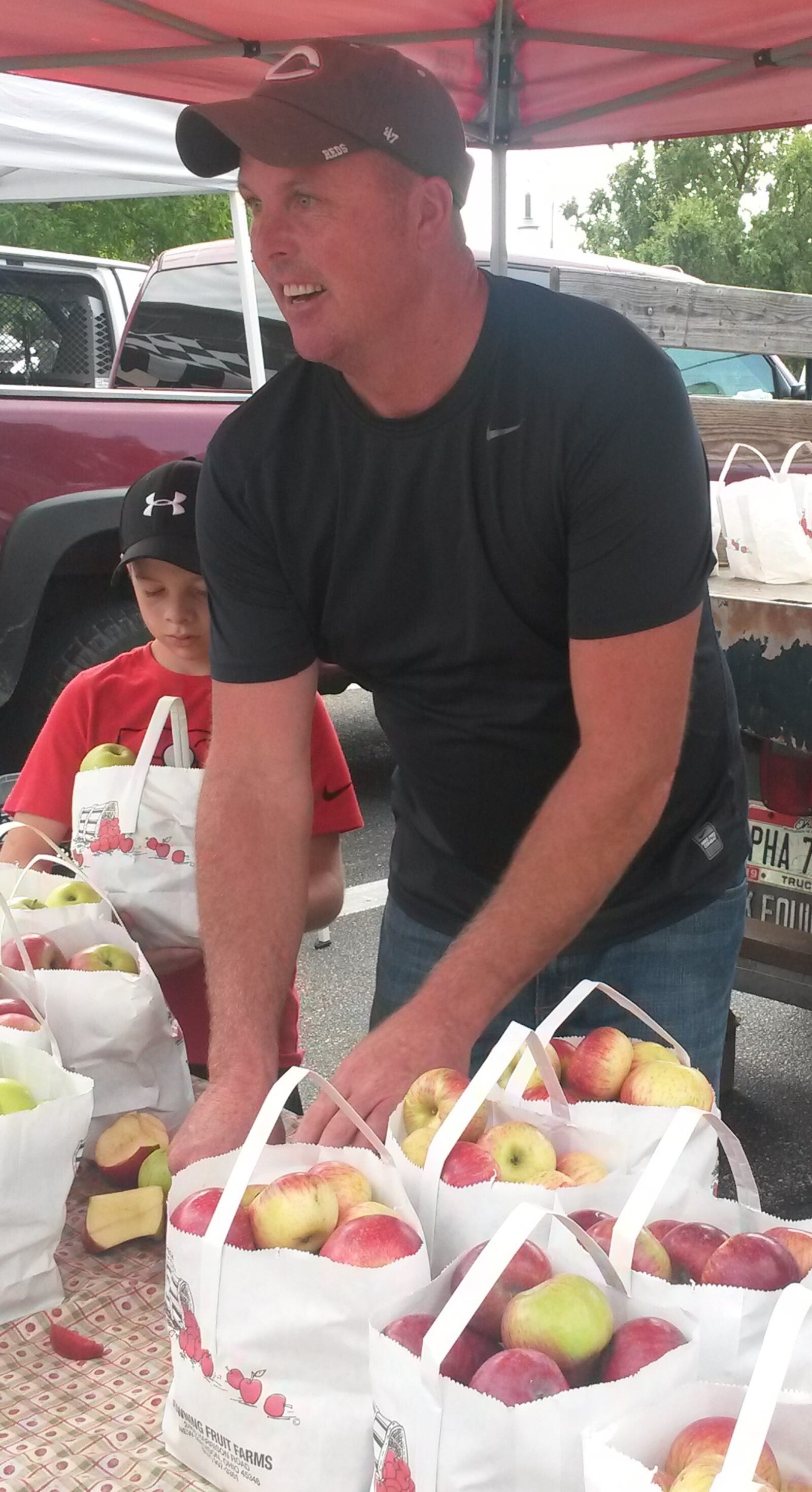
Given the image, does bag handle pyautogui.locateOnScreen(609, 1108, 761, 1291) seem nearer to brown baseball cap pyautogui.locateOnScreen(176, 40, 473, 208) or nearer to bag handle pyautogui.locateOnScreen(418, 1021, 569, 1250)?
bag handle pyautogui.locateOnScreen(418, 1021, 569, 1250)

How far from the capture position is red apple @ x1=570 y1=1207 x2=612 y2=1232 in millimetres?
1287

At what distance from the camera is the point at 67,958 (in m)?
2.16

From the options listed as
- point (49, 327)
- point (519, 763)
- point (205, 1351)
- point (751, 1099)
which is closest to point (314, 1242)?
point (205, 1351)

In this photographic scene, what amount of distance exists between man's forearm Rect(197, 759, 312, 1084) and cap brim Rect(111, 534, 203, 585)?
2.36 ft

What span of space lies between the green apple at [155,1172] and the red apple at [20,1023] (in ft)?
0.79

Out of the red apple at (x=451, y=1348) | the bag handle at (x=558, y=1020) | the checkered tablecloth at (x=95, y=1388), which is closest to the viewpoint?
the red apple at (x=451, y=1348)

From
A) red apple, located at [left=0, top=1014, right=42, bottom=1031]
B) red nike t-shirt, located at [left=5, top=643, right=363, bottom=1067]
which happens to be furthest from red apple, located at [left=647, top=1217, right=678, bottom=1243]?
red nike t-shirt, located at [left=5, top=643, right=363, bottom=1067]

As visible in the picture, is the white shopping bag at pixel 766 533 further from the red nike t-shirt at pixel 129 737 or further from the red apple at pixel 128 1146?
the red apple at pixel 128 1146

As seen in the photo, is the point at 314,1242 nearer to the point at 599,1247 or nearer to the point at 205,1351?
the point at 205,1351

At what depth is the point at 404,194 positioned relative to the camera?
6.22 feet

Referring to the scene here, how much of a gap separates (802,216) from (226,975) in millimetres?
38011

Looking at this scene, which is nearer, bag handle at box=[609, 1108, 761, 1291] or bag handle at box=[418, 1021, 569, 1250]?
bag handle at box=[609, 1108, 761, 1291]

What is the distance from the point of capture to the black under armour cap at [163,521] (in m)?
2.81

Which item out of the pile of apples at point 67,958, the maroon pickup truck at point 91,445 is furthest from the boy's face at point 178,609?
the maroon pickup truck at point 91,445
